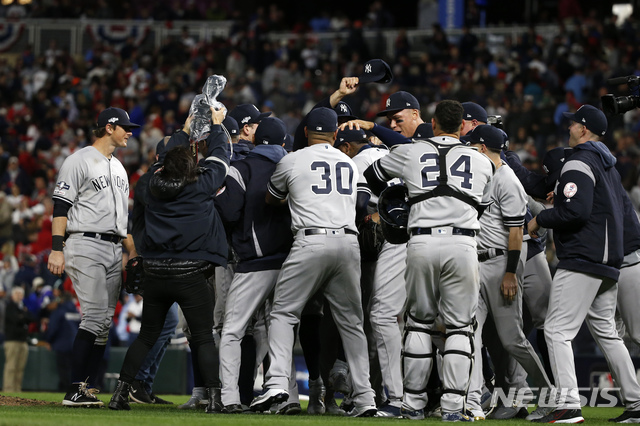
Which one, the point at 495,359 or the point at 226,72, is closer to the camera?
the point at 495,359

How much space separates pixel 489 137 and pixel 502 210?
0.64 m

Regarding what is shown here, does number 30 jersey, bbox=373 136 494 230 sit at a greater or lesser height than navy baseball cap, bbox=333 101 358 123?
lesser

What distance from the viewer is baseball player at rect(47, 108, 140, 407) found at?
778 centimetres

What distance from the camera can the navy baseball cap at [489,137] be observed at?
773cm

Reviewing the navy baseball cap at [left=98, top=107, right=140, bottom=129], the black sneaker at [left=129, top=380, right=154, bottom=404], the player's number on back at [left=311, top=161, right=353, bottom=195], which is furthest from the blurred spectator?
the player's number on back at [left=311, top=161, right=353, bottom=195]

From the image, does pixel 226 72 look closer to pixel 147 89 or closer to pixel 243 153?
pixel 147 89

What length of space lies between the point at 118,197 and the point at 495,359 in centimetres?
371

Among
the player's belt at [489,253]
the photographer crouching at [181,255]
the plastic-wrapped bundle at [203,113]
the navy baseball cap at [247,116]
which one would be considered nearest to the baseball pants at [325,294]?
the photographer crouching at [181,255]

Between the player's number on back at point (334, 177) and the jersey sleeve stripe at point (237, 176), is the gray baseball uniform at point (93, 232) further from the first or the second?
the player's number on back at point (334, 177)

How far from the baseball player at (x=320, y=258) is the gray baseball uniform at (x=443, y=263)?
2.03ft

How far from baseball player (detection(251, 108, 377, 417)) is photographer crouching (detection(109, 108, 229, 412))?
1.68 ft

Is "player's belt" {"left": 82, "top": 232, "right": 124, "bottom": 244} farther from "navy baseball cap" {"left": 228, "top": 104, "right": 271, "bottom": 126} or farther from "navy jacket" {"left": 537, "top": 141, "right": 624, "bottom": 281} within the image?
"navy jacket" {"left": 537, "top": 141, "right": 624, "bottom": 281}

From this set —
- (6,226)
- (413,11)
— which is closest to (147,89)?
(6,226)

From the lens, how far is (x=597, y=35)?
19.7 meters
